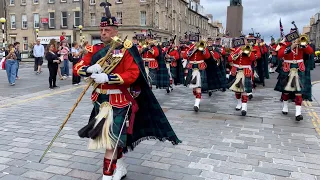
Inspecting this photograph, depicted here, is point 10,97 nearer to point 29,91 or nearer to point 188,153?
point 29,91

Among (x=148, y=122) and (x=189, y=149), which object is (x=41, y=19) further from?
(x=148, y=122)

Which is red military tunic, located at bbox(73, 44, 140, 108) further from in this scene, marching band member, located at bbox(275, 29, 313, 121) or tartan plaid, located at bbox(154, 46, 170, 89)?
tartan plaid, located at bbox(154, 46, 170, 89)

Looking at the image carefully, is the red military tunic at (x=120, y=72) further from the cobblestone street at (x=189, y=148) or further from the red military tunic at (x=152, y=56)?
the red military tunic at (x=152, y=56)

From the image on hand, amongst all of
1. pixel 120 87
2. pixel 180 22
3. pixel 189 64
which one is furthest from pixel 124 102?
pixel 180 22

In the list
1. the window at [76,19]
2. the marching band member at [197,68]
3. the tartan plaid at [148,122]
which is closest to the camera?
the tartan plaid at [148,122]

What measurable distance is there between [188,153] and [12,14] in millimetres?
45238

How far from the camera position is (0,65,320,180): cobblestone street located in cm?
411

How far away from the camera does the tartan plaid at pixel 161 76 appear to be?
1051 centimetres

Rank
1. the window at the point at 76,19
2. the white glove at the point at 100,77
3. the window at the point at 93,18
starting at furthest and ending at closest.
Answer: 1. the window at the point at 76,19
2. the window at the point at 93,18
3. the white glove at the point at 100,77

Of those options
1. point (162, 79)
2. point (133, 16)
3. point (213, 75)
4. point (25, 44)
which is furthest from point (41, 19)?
point (213, 75)

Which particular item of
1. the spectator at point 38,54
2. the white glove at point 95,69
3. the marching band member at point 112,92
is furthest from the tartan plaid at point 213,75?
the spectator at point 38,54

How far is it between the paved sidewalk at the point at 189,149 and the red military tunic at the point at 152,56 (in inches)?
104

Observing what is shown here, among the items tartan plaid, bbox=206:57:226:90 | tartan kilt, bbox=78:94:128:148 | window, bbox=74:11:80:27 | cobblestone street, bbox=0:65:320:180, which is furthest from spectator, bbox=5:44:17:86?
window, bbox=74:11:80:27

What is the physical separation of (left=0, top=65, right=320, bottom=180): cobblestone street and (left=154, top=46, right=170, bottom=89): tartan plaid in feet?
7.57
